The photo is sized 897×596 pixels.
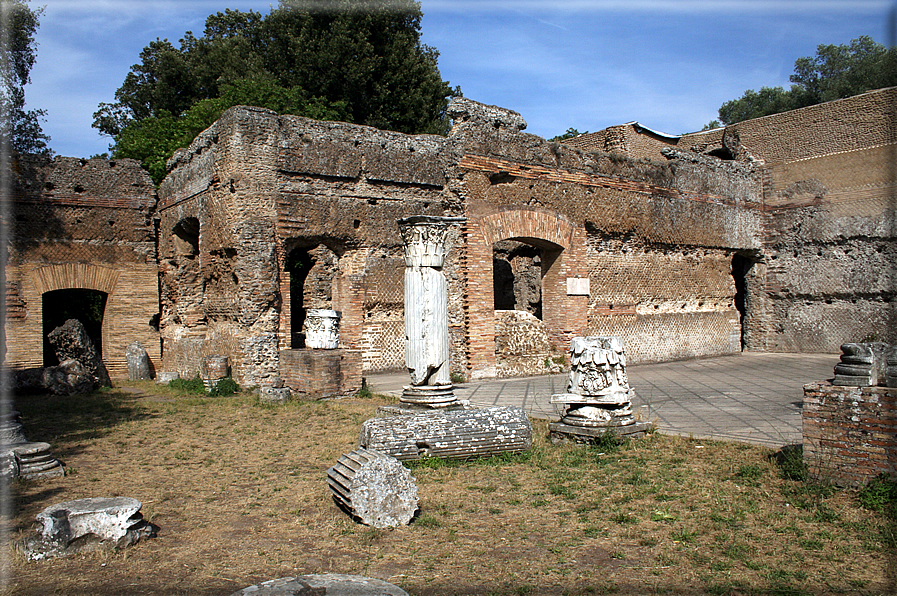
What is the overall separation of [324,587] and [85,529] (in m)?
1.91

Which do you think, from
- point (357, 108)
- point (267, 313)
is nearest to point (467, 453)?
point (267, 313)

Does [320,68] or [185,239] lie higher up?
[320,68]

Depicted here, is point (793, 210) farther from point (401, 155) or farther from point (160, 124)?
point (160, 124)

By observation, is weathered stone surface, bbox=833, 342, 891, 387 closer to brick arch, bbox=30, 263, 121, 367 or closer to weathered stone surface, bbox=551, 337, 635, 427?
weathered stone surface, bbox=551, 337, 635, 427

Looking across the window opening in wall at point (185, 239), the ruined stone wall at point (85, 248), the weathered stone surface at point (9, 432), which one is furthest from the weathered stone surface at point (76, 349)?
the weathered stone surface at point (9, 432)

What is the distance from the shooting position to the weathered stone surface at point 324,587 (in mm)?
2934

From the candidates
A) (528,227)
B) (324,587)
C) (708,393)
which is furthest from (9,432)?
(528,227)

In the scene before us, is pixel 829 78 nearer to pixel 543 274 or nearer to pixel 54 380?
pixel 543 274

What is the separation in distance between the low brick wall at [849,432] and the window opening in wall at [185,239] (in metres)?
11.6

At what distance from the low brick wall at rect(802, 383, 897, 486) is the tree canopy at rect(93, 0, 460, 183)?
17.0 m

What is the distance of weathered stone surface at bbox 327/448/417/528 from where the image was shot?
435cm

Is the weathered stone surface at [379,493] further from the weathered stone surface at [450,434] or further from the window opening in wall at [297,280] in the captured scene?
the window opening in wall at [297,280]

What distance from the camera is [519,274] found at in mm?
14766

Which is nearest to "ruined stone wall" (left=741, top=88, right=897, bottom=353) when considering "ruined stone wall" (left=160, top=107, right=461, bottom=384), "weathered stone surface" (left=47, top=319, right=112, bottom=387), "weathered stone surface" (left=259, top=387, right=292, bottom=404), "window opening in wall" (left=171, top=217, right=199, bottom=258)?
"ruined stone wall" (left=160, top=107, right=461, bottom=384)
